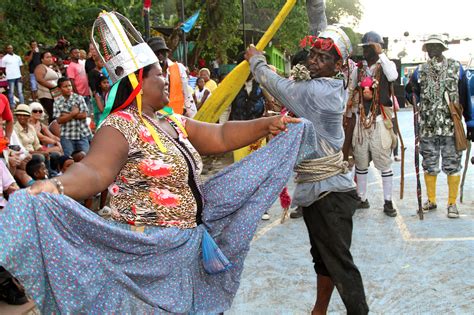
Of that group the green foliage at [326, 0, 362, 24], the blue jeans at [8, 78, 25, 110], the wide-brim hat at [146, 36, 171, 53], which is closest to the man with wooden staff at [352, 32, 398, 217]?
the wide-brim hat at [146, 36, 171, 53]

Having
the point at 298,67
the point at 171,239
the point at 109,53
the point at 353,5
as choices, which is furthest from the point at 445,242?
the point at 353,5

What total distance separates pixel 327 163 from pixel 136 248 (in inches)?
62.0

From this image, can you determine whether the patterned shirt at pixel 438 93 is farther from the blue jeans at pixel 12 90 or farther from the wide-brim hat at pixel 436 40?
the blue jeans at pixel 12 90

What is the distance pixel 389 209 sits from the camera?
7738 millimetres

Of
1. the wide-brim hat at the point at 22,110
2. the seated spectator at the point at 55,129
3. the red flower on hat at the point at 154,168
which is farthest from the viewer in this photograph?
the seated spectator at the point at 55,129

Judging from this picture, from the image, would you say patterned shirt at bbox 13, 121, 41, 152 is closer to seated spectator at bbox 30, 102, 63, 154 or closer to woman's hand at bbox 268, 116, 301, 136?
seated spectator at bbox 30, 102, 63, 154

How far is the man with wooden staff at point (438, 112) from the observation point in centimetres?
750

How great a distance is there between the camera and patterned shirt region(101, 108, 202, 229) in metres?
3.07

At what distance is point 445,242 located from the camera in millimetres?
6445

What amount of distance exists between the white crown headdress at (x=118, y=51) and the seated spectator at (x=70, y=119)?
19.9 ft

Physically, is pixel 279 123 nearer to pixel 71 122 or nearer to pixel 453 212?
pixel 453 212

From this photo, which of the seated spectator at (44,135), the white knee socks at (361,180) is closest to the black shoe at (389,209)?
the white knee socks at (361,180)

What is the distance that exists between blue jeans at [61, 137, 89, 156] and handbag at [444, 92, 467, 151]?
530 centimetres

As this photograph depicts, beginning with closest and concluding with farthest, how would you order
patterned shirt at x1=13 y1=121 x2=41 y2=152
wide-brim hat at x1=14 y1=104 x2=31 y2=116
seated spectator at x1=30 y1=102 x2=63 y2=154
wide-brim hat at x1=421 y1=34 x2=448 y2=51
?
wide-brim hat at x1=421 y1=34 x2=448 y2=51 < patterned shirt at x1=13 y1=121 x2=41 y2=152 < wide-brim hat at x1=14 y1=104 x2=31 y2=116 < seated spectator at x1=30 y1=102 x2=63 y2=154
